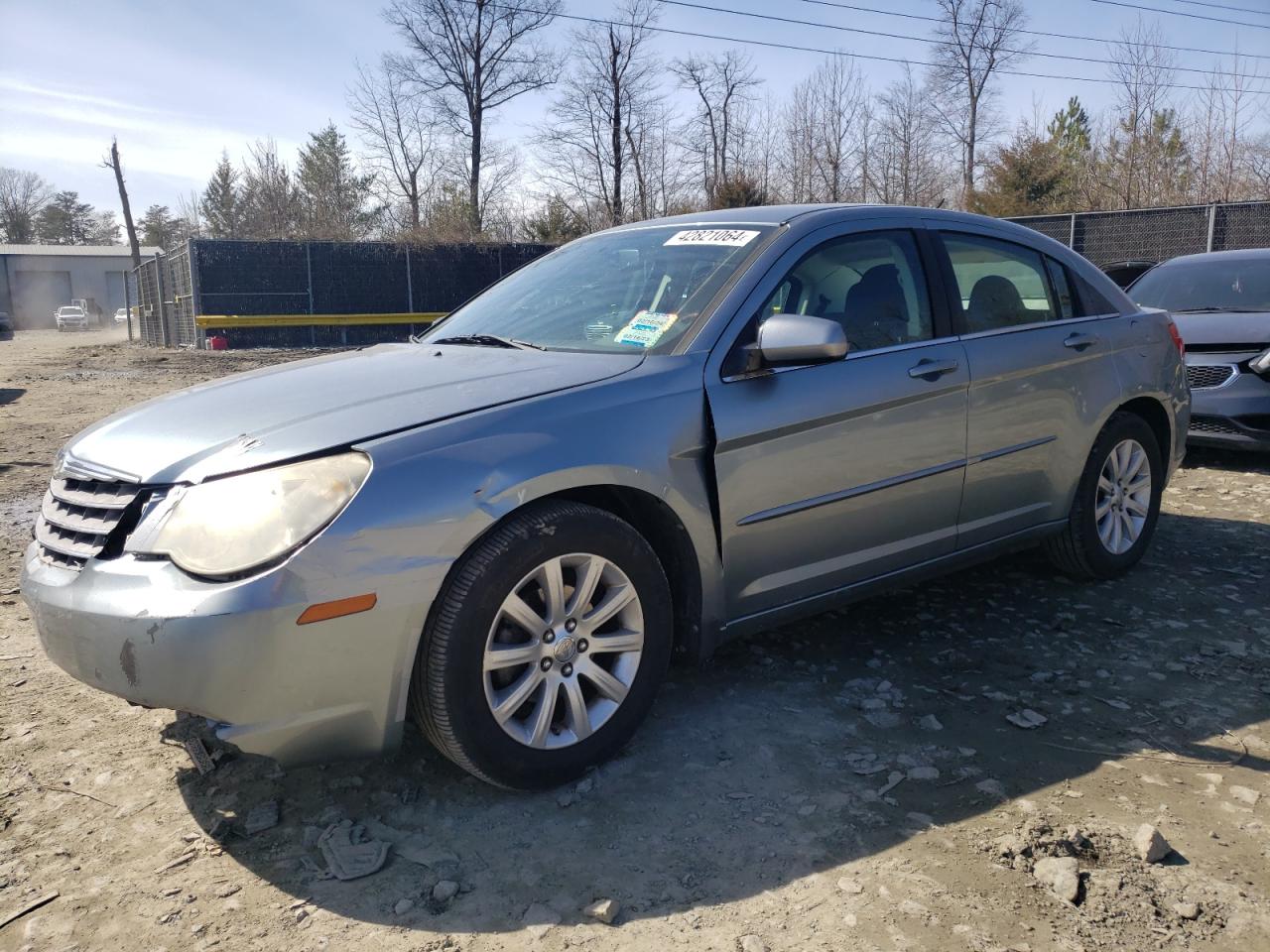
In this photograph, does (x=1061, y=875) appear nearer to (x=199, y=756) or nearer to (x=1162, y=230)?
(x=199, y=756)

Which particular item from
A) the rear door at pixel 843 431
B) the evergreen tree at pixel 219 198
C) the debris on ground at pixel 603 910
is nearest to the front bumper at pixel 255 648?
the debris on ground at pixel 603 910

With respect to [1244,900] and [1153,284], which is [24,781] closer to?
[1244,900]

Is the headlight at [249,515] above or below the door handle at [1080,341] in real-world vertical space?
below

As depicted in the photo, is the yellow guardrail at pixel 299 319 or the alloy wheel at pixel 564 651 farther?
the yellow guardrail at pixel 299 319

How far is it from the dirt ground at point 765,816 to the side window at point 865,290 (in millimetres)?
1225

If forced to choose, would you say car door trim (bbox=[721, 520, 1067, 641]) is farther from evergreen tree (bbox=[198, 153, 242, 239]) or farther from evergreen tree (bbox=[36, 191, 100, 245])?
evergreen tree (bbox=[36, 191, 100, 245])

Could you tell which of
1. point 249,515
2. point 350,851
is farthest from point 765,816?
point 249,515

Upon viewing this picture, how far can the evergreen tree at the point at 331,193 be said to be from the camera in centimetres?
3572

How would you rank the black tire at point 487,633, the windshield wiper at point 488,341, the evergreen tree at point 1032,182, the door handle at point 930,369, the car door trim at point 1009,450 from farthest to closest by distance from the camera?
the evergreen tree at point 1032,182
the car door trim at point 1009,450
the door handle at point 930,369
the windshield wiper at point 488,341
the black tire at point 487,633

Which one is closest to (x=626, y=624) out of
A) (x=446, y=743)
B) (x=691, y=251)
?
(x=446, y=743)

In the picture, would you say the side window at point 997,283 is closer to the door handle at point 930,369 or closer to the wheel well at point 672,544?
the door handle at point 930,369

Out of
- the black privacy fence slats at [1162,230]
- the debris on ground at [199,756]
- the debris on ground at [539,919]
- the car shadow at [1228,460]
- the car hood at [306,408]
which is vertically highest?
the black privacy fence slats at [1162,230]

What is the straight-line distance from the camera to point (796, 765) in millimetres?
2914

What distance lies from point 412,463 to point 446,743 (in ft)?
2.44
